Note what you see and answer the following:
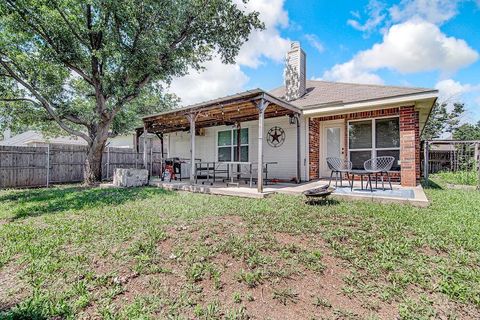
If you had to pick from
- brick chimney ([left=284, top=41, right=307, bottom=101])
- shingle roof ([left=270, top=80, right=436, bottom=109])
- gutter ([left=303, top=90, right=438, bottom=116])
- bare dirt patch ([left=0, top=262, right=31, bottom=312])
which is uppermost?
brick chimney ([left=284, top=41, right=307, bottom=101])

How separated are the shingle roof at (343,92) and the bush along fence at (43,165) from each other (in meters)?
7.13

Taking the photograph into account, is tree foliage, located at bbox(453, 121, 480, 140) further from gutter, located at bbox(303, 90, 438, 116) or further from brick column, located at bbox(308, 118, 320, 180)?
gutter, located at bbox(303, 90, 438, 116)

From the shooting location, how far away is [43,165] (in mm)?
10766

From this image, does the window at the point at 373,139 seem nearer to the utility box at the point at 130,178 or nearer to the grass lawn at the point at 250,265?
the grass lawn at the point at 250,265

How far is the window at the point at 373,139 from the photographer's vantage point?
7.63m

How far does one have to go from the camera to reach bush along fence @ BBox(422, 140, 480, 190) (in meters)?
9.54

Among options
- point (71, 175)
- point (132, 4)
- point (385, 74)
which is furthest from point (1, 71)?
point (385, 74)

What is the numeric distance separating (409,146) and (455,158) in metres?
8.36

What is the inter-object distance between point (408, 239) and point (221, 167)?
906 cm

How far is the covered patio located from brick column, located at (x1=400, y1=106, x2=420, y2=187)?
3.00 meters

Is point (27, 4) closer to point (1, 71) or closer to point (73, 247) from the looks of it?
point (1, 71)

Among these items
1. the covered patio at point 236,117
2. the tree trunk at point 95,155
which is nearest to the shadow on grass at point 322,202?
the covered patio at point 236,117

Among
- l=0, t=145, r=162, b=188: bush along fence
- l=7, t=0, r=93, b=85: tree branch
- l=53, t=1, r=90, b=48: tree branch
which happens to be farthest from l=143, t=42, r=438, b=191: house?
l=0, t=145, r=162, b=188: bush along fence

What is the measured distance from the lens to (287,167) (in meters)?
9.25
